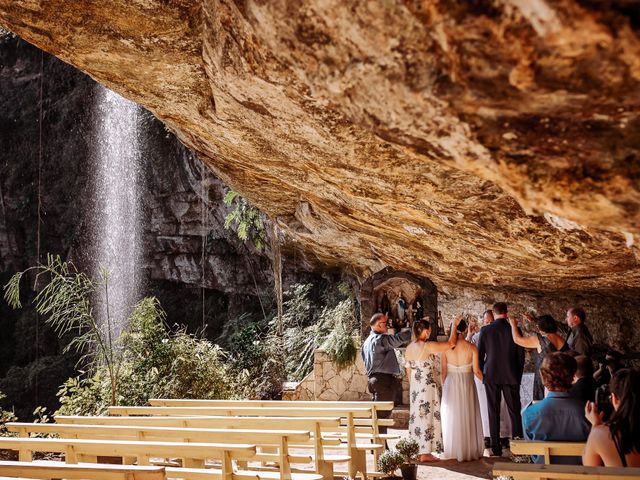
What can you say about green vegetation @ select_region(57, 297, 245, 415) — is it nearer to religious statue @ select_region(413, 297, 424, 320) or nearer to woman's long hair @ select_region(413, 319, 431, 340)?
religious statue @ select_region(413, 297, 424, 320)

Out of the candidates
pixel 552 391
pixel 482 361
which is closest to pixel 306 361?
pixel 482 361

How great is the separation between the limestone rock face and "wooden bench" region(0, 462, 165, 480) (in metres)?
2.18

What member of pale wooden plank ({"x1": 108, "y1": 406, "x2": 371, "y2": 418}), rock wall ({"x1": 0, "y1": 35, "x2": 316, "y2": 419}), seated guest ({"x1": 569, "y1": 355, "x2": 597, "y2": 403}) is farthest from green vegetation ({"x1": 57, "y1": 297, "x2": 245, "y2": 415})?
rock wall ({"x1": 0, "y1": 35, "x2": 316, "y2": 419})

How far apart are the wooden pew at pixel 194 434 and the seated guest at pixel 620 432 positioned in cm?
193

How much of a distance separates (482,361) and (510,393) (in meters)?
0.43

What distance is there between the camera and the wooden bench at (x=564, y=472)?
316cm

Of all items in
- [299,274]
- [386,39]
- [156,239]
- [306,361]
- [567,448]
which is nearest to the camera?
[386,39]

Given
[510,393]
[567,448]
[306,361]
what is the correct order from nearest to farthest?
1. [567,448]
2. [510,393]
3. [306,361]

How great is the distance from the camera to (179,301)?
21.6 metres

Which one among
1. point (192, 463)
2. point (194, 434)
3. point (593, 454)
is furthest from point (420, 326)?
point (593, 454)

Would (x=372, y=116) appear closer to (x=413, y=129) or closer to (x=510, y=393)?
(x=413, y=129)

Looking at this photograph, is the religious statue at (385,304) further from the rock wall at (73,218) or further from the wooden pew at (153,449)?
the rock wall at (73,218)

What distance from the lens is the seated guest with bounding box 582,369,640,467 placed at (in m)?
3.39

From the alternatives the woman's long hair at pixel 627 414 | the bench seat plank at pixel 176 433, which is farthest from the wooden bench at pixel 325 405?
the woman's long hair at pixel 627 414
